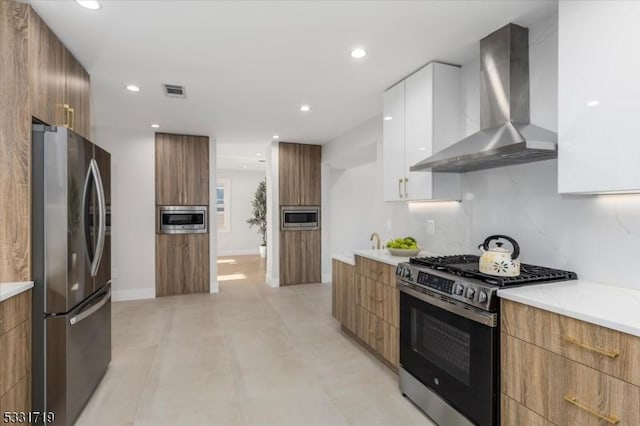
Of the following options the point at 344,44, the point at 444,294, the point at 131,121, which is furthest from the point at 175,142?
the point at 444,294

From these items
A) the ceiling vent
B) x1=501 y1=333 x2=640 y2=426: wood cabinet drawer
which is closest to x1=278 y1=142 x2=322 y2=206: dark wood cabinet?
the ceiling vent

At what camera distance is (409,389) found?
2342 mm

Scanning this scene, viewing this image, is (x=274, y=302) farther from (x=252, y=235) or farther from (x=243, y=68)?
(x=252, y=235)

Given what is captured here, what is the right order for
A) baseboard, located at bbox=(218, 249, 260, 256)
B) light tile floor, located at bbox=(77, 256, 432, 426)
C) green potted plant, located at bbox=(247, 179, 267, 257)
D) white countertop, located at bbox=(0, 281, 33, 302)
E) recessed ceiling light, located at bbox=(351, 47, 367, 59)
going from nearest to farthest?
1. white countertop, located at bbox=(0, 281, 33, 302)
2. light tile floor, located at bbox=(77, 256, 432, 426)
3. recessed ceiling light, located at bbox=(351, 47, 367, 59)
4. green potted plant, located at bbox=(247, 179, 267, 257)
5. baseboard, located at bbox=(218, 249, 260, 256)

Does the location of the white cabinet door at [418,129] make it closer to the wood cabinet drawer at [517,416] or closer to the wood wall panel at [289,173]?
the wood cabinet drawer at [517,416]

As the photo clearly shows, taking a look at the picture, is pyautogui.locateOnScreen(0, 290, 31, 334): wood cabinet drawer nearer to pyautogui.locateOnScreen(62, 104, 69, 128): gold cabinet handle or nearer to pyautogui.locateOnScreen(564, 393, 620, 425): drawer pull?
pyautogui.locateOnScreen(62, 104, 69, 128): gold cabinet handle

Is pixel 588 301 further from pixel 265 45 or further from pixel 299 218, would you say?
pixel 299 218

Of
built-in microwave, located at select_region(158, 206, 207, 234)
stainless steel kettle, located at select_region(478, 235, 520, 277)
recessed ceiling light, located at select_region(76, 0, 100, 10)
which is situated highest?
recessed ceiling light, located at select_region(76, 0, 100, 10)

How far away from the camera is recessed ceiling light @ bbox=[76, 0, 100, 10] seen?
1.91m

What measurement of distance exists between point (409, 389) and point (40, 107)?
304 centimetres

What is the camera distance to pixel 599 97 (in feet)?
5.20

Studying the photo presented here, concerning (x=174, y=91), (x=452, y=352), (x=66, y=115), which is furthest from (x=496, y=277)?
(x=174, y=91)

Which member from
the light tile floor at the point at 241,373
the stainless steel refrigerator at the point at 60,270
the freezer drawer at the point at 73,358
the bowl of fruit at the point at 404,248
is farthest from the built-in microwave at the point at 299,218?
the stainless steel refrigerator at the point at 60,270

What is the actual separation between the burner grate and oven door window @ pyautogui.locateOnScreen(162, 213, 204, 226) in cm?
402
